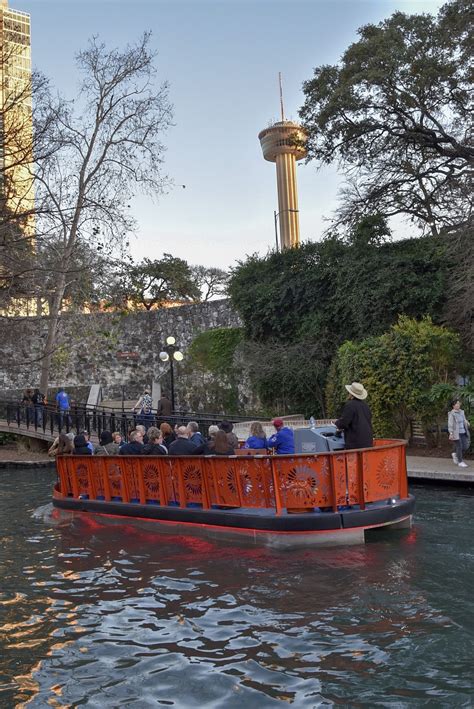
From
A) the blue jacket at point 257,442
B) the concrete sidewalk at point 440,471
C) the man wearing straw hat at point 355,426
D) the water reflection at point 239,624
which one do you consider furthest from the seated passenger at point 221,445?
the concrete sidewalk at point 440,471

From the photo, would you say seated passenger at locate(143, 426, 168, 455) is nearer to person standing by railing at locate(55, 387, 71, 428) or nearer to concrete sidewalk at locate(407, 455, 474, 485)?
concrete sidewalk at locate(407, 455, 474, 485)

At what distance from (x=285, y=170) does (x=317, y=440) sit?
45.2m

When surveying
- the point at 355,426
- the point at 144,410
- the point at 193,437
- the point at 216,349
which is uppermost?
the point at 216,349

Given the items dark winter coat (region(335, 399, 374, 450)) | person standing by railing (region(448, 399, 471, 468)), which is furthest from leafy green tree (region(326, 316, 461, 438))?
dark winter coat (region(335, 399, 374, 450))

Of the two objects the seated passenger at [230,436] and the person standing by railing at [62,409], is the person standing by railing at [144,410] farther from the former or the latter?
the seated passenger at [230,436]

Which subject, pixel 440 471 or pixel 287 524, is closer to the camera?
pixel 287 524

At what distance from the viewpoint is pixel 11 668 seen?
5684mm

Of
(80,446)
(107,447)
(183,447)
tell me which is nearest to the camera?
(183,447)

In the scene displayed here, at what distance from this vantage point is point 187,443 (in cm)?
1094

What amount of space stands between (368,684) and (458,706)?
2.15ft

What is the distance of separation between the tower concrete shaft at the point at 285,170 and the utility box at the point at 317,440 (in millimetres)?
39665

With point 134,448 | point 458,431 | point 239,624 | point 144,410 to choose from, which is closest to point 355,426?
point 239,624

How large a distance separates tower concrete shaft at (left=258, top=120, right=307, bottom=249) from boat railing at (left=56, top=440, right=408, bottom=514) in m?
39.3

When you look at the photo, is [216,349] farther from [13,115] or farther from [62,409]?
[13,115]
